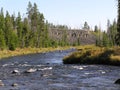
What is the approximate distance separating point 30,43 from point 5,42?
88.7 feet

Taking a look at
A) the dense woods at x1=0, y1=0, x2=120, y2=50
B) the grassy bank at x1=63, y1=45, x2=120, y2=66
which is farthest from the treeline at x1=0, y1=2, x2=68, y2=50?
the grassy bank at x1=63, y1=45, x2=120, y2=66

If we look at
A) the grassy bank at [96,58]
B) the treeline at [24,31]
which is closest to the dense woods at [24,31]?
the treeline at [24,31]

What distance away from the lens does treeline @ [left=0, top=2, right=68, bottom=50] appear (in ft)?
345

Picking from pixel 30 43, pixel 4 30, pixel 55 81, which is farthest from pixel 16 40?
pixel 55 81

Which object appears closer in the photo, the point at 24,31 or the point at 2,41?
the point at 2,41

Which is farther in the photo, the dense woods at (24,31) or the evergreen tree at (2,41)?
the dense woods at (24,31)

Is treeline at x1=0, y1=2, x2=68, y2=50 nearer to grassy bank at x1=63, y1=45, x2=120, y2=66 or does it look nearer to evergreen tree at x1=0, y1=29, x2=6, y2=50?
evergreen tree at x1=0, y1=29, x2=6, y2=50

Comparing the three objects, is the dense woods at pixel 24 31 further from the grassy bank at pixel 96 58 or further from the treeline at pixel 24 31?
the grassy bank at pixel 96 58

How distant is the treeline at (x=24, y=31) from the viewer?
105 metres

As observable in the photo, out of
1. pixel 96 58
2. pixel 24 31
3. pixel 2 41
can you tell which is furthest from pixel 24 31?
pixel 96 58

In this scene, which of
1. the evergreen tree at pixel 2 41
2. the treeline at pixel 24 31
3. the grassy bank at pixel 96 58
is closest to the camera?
the grassy bank at pixel 96 58

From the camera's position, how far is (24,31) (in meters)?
125

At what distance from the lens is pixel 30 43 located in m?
130

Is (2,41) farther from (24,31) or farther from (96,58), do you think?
(96,58)
